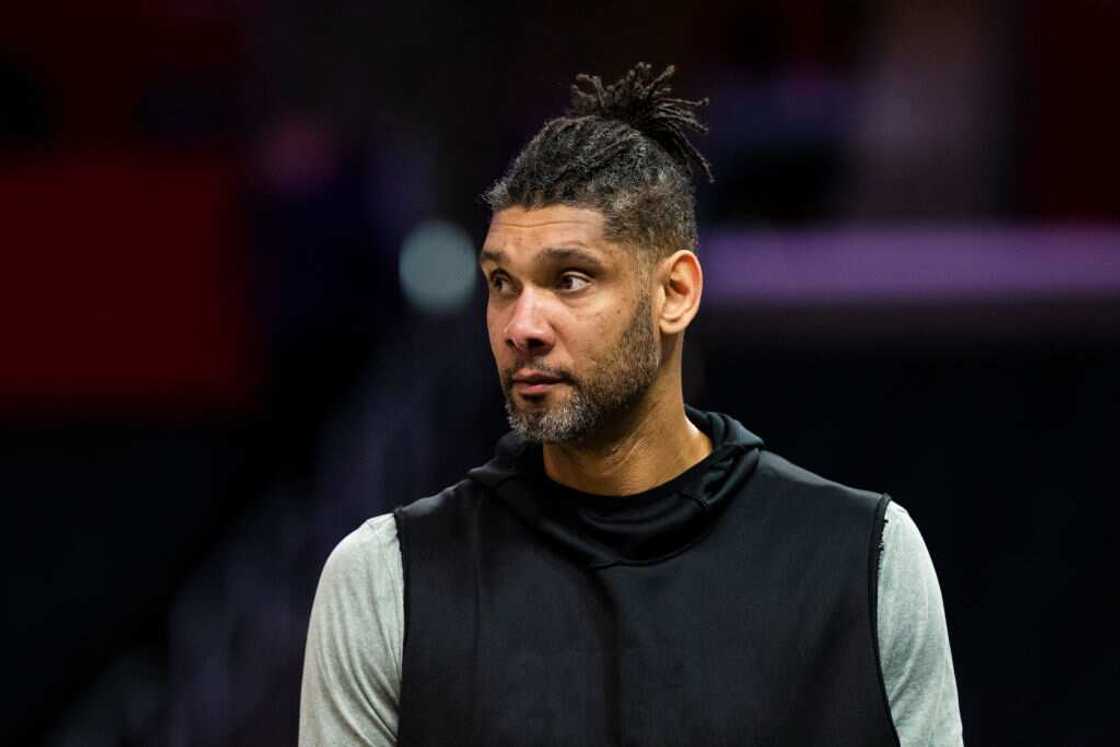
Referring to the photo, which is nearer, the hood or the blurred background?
the hood

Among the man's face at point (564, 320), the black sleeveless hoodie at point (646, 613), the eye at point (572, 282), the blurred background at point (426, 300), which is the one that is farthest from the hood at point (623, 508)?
the blurred background at point (426, 300)

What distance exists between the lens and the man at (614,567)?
6.28 ft

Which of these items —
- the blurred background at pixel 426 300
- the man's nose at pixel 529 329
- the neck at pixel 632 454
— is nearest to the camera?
the man's nose at pixel 529 329

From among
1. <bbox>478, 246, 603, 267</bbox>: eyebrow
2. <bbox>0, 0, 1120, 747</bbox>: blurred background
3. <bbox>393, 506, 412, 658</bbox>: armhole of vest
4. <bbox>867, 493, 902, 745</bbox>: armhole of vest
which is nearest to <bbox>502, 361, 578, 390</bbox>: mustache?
<bbox>478, 246, 603, 267</bbox>: eyebrow

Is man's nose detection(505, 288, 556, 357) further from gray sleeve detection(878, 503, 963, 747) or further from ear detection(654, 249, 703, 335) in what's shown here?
gray sleeve detection(878, 503, 963, 747)

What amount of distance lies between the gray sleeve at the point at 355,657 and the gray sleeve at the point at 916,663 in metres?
0.51

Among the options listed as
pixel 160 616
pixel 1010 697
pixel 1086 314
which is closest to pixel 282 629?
pixel 160 616

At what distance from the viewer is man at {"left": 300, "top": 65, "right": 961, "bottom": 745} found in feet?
6.28

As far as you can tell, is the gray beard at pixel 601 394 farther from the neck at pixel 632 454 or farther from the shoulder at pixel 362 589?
the shoulder at pixel 362 589

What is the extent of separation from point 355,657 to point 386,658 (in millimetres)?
Result: 33

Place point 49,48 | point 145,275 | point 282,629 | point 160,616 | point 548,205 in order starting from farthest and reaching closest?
point 49,48 < point 145,275 < point 282,629 < point 160,616 < point 548,205

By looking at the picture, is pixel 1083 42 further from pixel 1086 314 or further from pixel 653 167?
pixel 653 167

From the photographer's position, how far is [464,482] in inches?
81.3

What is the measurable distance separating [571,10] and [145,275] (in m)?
1.53
